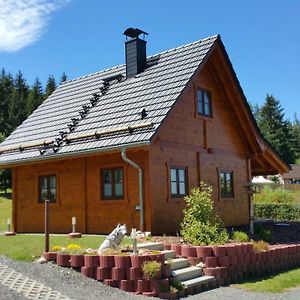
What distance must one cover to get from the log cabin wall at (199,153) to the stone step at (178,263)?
3.37 metres

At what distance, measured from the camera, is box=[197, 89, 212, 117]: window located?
55.5 feet

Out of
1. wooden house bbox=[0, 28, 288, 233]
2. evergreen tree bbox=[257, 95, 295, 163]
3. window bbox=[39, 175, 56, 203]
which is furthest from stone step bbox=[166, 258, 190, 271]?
evergreen tree bbox=[257, 95, 295, 163]

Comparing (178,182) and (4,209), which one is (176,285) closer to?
(178,182)

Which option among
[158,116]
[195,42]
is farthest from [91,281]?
[195,42]

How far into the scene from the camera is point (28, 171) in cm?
1753

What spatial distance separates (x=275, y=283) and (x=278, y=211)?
1873cm

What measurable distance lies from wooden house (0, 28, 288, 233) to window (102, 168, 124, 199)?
1.3 inches

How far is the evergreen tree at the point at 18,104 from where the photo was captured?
57.8m

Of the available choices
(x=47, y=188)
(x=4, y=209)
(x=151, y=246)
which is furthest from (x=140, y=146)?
(x=4, y=209)

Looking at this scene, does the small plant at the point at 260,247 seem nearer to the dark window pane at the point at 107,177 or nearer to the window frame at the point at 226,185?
the dark window pane at the point at 107,177

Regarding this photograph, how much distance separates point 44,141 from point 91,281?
8213mm

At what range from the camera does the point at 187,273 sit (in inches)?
386

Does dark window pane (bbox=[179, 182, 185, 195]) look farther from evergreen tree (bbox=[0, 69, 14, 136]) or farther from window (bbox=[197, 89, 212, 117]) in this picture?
evergreen tree (bbox=[0, 69, 14, 136])

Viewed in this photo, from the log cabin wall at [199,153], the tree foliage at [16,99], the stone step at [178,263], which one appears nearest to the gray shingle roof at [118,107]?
the log cabin wall at [199,153]
